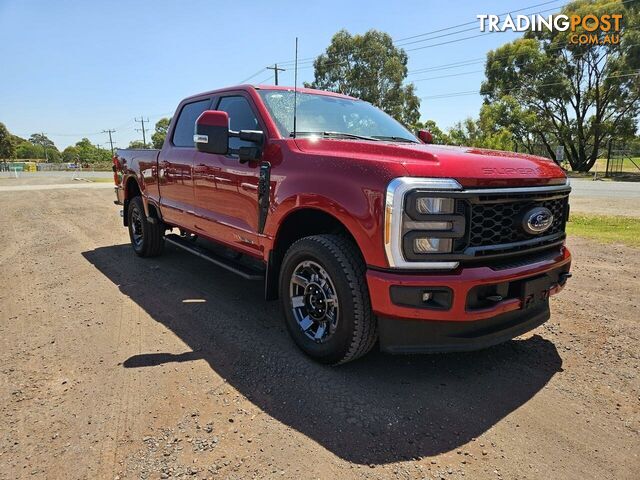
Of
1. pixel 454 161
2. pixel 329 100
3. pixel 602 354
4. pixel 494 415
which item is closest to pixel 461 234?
pixel 454 161

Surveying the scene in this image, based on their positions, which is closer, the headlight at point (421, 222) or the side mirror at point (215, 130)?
the headlight at point (421, 222)

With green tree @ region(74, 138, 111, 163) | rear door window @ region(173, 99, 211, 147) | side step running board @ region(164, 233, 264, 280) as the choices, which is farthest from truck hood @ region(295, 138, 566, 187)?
green tree @ region(74, 138, 111, 163)

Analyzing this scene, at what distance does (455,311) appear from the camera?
8.14 feet

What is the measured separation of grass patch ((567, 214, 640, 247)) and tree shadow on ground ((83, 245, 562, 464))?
4949 millimetres

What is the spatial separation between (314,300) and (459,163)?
1.33 meters

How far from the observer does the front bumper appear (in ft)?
8.15

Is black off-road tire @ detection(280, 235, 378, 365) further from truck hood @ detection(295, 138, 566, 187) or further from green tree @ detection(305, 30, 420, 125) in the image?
green tree @ detection(305, 30, 420, 125)

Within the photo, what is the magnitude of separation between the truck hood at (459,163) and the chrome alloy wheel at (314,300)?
83cm

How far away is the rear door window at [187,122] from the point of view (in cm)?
486

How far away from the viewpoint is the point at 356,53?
136 feet

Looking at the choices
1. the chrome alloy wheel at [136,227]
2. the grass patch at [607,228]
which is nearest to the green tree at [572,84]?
the grass patch at [607,228]

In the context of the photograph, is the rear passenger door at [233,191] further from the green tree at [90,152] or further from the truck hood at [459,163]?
the green tree at [90,152]

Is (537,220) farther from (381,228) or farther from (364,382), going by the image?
(364,382)

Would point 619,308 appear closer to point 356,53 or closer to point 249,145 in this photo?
point 249,145
